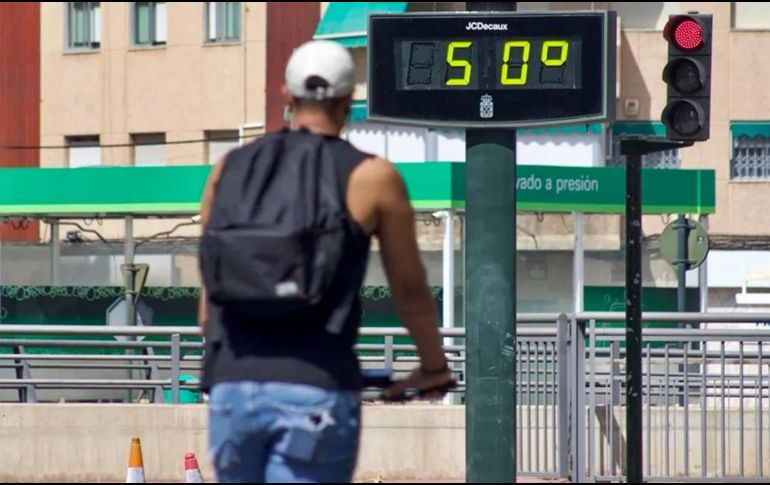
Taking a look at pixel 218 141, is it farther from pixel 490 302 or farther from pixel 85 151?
pixel 490 302

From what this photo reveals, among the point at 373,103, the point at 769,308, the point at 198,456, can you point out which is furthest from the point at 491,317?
the point at 769,308

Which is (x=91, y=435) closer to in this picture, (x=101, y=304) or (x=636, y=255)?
(x=636, y=255)

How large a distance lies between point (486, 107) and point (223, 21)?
31450 millimetres

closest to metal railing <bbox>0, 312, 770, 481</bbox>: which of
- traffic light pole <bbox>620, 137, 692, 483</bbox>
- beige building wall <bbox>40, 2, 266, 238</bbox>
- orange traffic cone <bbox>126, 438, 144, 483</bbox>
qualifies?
traffic light pole <bbox>620, 137, 692, 483</bbox>

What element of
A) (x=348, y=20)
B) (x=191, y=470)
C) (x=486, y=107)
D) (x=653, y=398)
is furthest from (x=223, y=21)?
(x=486, y=107)

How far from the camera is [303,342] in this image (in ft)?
14.4

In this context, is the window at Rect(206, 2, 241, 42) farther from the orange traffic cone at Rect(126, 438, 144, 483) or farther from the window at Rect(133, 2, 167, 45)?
the orange traffic cone at Rect(126, 438, 144, 483)

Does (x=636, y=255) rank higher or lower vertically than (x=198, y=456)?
higher

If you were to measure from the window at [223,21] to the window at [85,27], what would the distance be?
286 centimetres

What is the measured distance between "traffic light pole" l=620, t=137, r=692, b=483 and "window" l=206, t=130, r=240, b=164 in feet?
97.5

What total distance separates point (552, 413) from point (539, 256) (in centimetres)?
1853

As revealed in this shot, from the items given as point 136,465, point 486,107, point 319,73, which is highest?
point 486,107

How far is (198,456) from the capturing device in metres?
13.7

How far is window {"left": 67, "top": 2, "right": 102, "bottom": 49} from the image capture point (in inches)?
1633
